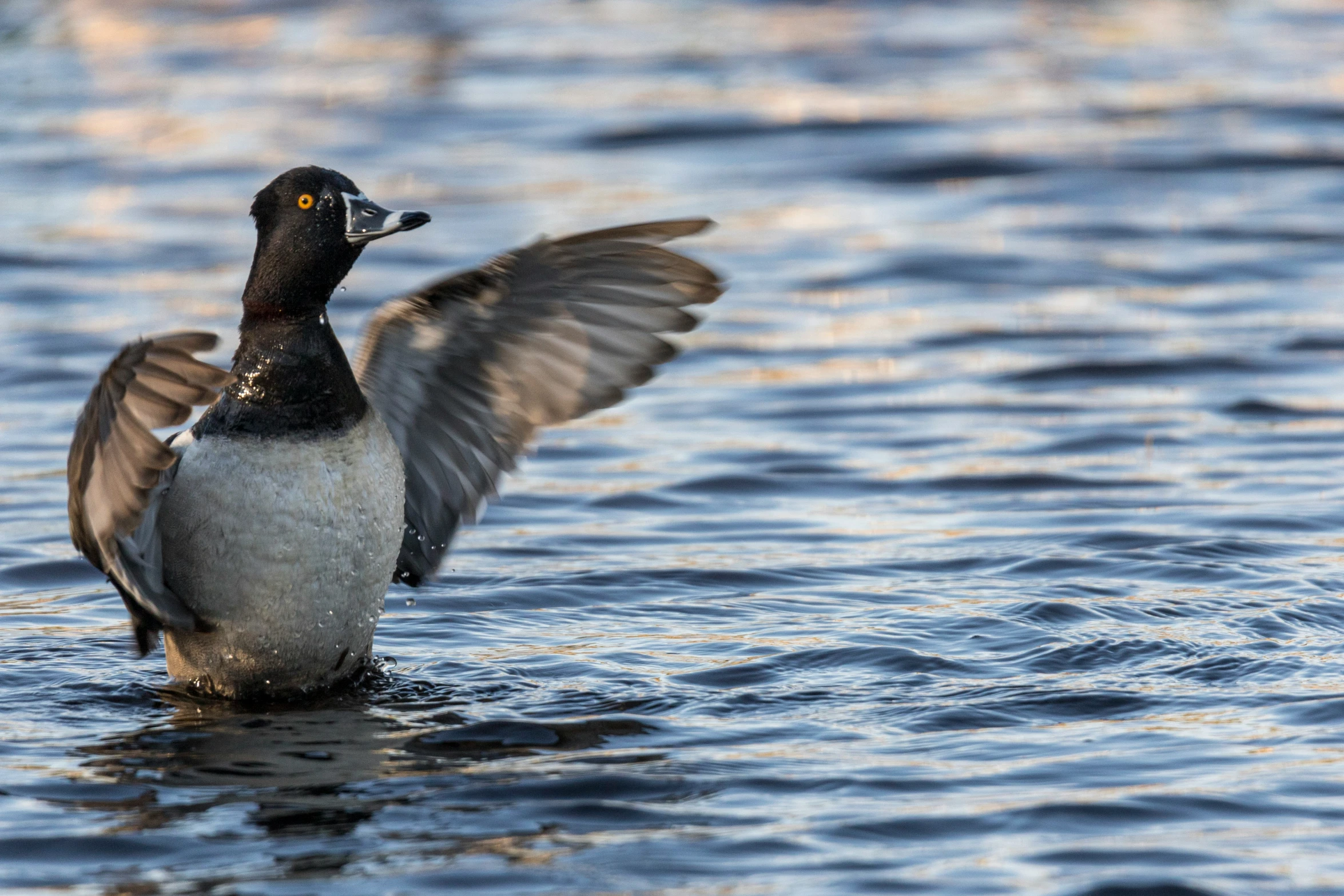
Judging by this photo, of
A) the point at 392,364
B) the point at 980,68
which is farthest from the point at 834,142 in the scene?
the point at 392,364

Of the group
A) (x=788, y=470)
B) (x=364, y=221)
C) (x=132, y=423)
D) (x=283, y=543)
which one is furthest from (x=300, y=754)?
(x=788, y=470)

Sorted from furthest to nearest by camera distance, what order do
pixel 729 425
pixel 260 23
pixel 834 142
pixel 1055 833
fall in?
pixel 260 23 → pixel 834 142 → pixel 729 425 → pixel 1055 833

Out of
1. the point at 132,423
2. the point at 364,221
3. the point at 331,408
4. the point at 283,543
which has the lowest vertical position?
the point at 283,543

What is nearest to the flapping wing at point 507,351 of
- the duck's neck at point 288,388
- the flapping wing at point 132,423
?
the duck's neck at point 288,388

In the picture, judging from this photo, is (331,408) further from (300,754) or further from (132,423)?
(300,754)

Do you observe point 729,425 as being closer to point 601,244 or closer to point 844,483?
point 844,483

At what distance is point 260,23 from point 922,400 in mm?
12455

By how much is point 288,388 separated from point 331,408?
0.13m

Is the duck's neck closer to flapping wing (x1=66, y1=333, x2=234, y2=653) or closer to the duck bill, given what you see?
the duck bill

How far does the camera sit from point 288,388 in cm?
593

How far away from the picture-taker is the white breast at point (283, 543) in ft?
19.2

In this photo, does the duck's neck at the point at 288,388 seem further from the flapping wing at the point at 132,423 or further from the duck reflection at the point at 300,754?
the duck reflection at the point at 300,754

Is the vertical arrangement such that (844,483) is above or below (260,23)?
below

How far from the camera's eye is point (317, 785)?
5.58m
